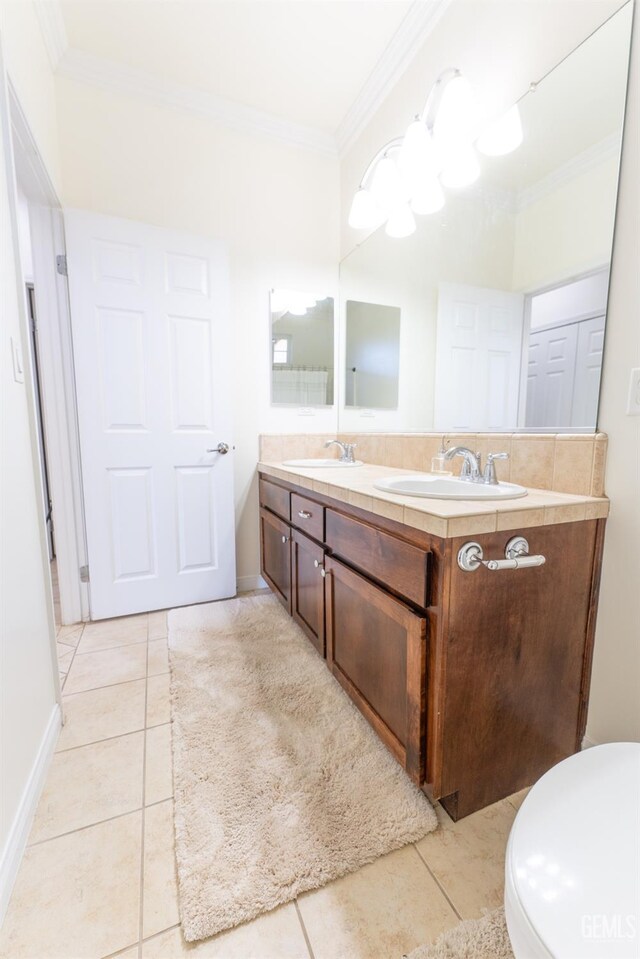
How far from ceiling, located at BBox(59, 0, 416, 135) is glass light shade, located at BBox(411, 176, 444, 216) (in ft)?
2.06

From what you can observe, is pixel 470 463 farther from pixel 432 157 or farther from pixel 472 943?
pixel 432 157

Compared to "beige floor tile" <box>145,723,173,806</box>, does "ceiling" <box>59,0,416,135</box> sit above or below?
above

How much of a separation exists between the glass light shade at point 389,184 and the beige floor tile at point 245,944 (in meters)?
2.43

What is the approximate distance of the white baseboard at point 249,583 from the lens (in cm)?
241

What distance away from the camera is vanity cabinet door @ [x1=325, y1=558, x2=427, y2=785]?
93 cm

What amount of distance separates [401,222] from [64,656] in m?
2.48

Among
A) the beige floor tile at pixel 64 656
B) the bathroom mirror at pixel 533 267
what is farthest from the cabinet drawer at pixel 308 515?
the beige floor tile at pixel 64 656

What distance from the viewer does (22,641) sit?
1.03 meters

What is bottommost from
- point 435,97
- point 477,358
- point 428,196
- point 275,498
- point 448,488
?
point 275,498

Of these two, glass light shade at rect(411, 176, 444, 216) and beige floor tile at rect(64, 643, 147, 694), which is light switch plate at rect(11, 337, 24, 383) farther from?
glass light shade at rect(411, 176, 444, 216)

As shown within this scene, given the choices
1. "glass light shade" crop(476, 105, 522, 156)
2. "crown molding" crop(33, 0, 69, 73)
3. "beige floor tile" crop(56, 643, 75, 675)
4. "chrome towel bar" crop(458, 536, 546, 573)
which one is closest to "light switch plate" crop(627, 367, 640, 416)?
"chrome towel bar" crop(458, 536, 546, 573)

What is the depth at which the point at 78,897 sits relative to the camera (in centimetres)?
84

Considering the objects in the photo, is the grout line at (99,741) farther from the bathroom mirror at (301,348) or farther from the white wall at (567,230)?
the white wall at (567,230)

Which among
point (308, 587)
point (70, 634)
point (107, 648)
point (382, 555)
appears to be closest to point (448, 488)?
point (382, 555)
